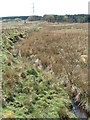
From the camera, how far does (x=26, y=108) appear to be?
1102cm

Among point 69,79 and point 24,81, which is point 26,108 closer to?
point 24,81

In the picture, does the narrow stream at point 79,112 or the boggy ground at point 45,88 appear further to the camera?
the narrow stream at point 79,112

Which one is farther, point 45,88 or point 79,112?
point 45,88

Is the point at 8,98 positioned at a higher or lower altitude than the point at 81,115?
higher

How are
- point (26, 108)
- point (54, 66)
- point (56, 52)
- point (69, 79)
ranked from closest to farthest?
point (26, 108) → point (69, 79) → point (54, 66) → point (56, 52)

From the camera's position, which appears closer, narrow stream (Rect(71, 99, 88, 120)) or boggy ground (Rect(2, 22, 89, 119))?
boggy ground (Rect(2, 22, 89, 119))

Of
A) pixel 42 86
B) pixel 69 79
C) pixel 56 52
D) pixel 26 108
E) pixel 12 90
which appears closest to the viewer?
pixel 26 108

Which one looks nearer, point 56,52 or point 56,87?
point 56,87

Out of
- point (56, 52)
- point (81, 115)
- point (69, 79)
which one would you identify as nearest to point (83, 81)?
point (69, 79)

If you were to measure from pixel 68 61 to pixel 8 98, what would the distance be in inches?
289

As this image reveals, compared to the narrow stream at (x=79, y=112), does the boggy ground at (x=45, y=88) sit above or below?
above

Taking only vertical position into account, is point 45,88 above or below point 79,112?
above

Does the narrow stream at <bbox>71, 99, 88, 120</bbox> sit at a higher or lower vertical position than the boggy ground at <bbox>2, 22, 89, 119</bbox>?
lower

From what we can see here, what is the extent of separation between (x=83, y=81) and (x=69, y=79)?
125 centimetres
